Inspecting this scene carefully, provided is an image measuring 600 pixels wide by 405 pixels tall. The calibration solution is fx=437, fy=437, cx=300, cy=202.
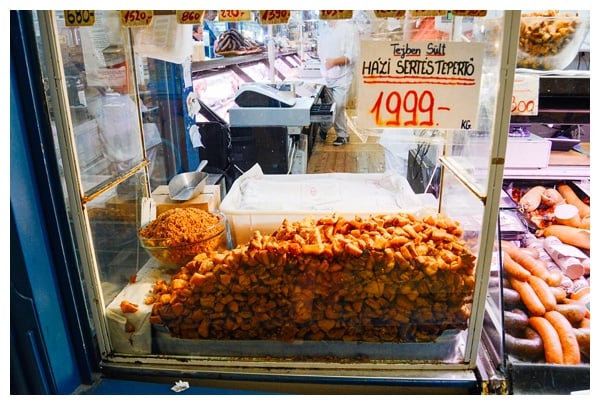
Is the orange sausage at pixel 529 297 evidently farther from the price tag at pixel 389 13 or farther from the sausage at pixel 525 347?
the price tag at pixel 389 13

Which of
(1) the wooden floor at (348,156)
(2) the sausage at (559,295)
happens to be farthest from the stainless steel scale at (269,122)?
(2) the sausage at (559,295)

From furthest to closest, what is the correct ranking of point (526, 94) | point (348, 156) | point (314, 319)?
point (348, 156) < point (526, 94) < point (314, 319)

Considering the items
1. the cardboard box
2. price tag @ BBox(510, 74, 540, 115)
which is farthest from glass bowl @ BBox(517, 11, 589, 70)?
the cardboard box

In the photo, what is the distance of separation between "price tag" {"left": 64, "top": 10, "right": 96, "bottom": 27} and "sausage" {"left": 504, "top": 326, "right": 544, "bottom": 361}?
1.87m

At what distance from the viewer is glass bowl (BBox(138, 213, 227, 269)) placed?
2.00 metres

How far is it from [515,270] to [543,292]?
0.45ft

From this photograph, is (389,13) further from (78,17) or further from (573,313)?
(573,313)

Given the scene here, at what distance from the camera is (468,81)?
1471mm

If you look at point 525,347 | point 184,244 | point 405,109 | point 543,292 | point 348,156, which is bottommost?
point 525,347

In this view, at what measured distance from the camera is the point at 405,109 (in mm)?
1525

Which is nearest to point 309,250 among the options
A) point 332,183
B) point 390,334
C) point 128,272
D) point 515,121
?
point 390,334

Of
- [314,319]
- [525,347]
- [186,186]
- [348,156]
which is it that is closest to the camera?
[525,347]

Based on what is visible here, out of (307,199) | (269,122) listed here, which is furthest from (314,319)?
(269,122)

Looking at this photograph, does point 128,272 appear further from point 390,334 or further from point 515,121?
point 515,121
